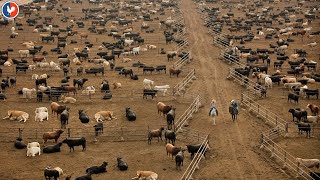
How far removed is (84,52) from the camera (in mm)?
45750

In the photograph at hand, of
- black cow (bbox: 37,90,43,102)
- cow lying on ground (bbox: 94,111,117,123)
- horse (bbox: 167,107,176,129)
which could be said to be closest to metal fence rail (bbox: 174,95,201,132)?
horse (bbox: 167,107,176,129)

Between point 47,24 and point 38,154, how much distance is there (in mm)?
43820

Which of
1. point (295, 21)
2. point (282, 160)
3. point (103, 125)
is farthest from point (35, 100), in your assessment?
point (295, 21)

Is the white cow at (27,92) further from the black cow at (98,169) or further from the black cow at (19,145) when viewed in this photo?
the black cow at (98,169)

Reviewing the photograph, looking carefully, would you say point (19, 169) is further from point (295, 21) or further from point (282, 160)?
point (295, 21)

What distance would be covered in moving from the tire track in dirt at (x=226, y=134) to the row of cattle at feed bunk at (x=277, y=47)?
172cm

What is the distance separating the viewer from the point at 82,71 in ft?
130

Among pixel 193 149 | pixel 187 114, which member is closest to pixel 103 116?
pixel 187 114

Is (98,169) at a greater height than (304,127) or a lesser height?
lesser

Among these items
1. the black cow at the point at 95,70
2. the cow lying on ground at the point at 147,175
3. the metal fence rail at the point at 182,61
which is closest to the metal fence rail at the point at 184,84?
the metal fence rail at the point at 182,61

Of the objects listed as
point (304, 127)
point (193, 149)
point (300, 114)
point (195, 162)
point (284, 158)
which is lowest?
point (284, 158)

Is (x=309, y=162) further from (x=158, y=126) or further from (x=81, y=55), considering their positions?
(x=81, y=55)

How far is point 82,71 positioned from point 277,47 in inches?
857

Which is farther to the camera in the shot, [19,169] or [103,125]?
[103,125]
